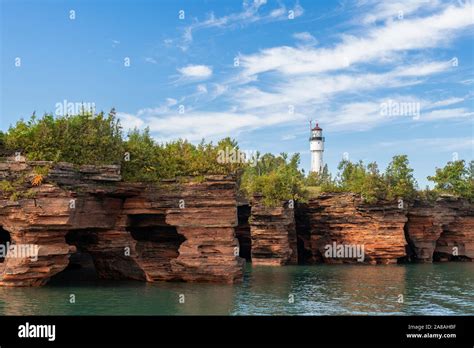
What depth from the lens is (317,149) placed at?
103 m

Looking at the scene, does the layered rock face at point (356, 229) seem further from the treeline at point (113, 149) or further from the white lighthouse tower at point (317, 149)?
the white lighthouse tower at point (317, 149)

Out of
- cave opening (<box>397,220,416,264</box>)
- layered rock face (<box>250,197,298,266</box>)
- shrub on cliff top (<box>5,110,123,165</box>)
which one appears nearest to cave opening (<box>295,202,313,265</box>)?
layered rock face (<box>250,197,298,266</box>)

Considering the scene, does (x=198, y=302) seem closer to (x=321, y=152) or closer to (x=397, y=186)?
(x=397, y=186)

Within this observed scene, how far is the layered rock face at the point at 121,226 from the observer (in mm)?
27500

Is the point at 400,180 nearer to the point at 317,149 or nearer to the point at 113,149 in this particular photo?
the point at 113,149

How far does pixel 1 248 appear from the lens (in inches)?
1265

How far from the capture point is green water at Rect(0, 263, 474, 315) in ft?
77.6

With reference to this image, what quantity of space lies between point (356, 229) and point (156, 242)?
952 inches

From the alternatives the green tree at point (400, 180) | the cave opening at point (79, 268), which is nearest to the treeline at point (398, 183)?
the green tree at point (400, 180)

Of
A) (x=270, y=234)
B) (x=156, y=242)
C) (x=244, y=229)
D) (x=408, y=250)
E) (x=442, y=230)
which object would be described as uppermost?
(x=156, y=242)

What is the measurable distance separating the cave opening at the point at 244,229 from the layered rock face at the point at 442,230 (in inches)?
703

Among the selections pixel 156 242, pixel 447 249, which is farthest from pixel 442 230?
pixel 156 242

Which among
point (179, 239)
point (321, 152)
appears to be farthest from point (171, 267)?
point (321, 152)

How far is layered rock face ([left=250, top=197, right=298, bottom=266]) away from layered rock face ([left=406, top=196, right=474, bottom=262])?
14.8 metres
